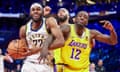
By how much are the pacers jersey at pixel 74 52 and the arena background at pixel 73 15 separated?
2.29ft

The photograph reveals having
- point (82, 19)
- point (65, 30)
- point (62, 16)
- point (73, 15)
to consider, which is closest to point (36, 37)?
point (65, 30)

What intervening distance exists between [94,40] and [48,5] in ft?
2.90

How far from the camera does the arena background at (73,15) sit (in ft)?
20.2

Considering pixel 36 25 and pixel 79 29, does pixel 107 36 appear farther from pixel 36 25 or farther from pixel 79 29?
pixel 36 25

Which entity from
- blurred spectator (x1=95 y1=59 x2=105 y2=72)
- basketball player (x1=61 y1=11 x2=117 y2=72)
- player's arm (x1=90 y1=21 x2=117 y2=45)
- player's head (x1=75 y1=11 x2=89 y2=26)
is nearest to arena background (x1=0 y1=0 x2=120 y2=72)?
blurred spectator (x1=95 y1=59 x2=105 y2=72)

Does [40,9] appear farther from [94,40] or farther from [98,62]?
[98,62]

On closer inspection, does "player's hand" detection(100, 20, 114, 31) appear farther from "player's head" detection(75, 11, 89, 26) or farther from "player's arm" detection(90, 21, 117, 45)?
"player's head" detection(75, 11, 89, 26)

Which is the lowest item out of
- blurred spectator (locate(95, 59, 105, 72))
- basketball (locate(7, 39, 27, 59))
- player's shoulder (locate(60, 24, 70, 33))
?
blurred spectator (locate(95, 59, 105, 72))

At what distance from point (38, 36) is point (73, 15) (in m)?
1.23

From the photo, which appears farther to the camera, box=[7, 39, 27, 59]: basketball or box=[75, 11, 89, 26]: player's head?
box=[7, 39, 27, 59]: basketball

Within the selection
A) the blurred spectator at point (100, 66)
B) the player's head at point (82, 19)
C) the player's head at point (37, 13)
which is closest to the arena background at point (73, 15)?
the blurred spectator at point (100, 66)

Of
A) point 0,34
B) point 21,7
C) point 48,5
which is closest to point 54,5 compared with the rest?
point 48,5

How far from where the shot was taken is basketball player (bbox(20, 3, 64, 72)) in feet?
16.5

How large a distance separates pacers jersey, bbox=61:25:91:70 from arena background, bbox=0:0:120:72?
0.70 metres
